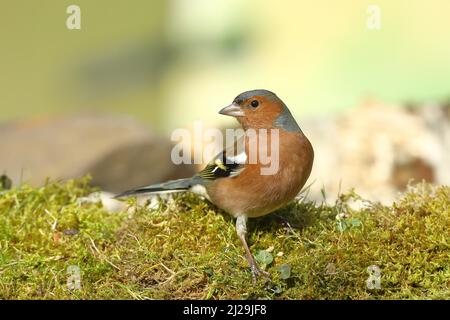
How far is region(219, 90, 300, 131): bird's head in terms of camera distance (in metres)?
5.11

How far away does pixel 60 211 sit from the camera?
5.55 m

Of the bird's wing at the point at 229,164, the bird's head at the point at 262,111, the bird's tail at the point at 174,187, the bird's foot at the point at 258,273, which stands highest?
the bird's head at the point at 262,111

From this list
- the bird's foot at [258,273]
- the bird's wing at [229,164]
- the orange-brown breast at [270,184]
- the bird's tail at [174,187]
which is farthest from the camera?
the bird's tail at [174,187]

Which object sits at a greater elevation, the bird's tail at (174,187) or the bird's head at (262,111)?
the bird's head at (262,111)

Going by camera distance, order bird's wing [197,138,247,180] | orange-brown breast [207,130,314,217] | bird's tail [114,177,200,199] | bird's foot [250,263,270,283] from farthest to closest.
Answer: bird's tail [114,177,200,199]
bird's wing [197,138,247,180]
orange-brown breast [207,130,314,217]
bird's foot [250,263,270,283]

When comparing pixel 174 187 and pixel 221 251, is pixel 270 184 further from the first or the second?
pixel 174 187

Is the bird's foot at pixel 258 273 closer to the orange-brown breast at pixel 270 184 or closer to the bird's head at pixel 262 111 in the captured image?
the orange-brown breast at pixel 270 184

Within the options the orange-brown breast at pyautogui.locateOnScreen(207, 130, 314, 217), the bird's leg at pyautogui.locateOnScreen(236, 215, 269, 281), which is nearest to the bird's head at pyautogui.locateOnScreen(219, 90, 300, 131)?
the orange-brown breast at pyautogui.locateOnScreen(207, 130, 314, 217)

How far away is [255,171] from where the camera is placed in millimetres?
4859

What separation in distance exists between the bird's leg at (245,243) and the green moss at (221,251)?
0.15 feet

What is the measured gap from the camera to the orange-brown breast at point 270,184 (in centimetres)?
474

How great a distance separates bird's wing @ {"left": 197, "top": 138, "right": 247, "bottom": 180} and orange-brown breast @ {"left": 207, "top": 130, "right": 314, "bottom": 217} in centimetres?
7

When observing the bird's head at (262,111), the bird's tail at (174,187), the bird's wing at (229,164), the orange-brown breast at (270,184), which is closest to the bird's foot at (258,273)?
the orange-brown breast at (270,184)

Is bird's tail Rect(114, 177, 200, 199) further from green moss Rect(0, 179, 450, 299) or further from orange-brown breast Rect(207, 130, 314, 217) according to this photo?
orange-brown breast Rect(207, 130, 314, 217)
